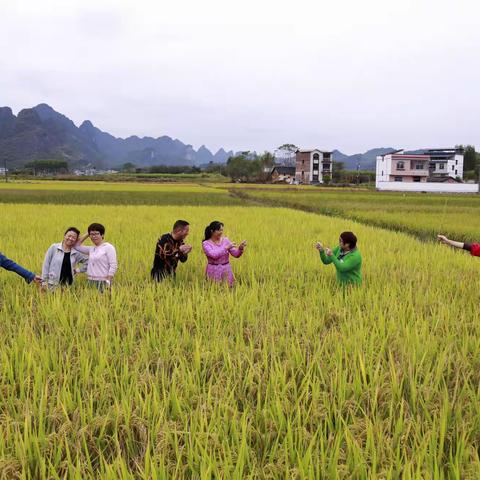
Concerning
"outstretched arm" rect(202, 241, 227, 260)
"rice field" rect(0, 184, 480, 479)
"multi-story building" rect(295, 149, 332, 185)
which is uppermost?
"multi-story building" rect(295, 149, 332, 185)

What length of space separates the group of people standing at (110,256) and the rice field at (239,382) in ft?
0.75

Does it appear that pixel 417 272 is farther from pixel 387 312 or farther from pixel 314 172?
pixel 314 172

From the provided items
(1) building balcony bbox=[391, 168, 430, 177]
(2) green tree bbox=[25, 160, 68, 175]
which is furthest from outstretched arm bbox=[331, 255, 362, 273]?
(2) green tree bbox=[25, 160, 68, 175]

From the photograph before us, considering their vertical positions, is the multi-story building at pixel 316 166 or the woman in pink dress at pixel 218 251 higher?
the multi-story building at pixel 316 166

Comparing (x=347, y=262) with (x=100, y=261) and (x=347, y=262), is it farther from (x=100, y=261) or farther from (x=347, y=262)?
(x=100, y=261)

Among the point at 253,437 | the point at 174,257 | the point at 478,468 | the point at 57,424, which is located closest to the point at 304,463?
the point at 253,437

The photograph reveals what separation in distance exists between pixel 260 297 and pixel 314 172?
213 feet

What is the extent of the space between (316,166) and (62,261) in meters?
65.3

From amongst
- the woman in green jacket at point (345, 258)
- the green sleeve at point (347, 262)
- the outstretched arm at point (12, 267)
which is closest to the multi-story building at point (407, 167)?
the woman in green jacket at point (345, 258)

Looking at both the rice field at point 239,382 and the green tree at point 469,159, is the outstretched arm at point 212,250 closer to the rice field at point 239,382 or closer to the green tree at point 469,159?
the rice field at point 239,382

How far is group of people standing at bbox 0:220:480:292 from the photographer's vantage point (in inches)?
181

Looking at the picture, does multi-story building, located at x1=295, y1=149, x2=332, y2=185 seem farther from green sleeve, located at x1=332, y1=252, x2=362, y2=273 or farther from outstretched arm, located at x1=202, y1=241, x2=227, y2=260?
outstretched arm, located at x1=202, y1=241, x2=227, y2=260

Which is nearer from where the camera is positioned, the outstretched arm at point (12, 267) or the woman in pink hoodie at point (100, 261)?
the outstretched arm at point (12, 267)

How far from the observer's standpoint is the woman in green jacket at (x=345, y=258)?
4.55m
